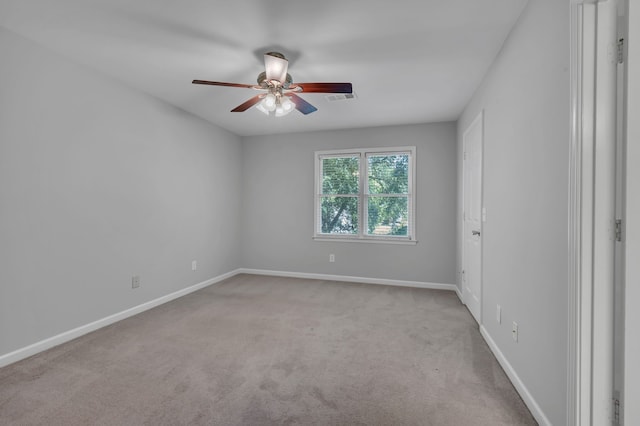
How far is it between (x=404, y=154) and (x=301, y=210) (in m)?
1.85

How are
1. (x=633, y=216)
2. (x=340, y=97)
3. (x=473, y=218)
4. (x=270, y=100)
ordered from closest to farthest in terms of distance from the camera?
(x=633, y=216) < (x=270, y=100) < (x=473, y=218) < (x=340, y=97)

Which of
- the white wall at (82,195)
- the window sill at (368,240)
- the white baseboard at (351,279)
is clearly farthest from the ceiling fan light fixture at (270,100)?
the white baseboard at (351,279)

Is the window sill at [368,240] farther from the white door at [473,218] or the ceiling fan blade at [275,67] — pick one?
the ceiling fan blade at [275,67]

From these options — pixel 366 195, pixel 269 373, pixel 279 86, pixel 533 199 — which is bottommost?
pixel 269 373

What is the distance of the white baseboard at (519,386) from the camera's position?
1566 millimetres

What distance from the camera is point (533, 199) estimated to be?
1.71m

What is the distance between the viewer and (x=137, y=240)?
10.7ft

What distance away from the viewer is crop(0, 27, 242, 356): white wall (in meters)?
2.22

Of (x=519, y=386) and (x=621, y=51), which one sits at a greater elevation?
(x=621, y=51)

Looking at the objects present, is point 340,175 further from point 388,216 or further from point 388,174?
point 388,216

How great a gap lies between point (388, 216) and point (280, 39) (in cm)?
305

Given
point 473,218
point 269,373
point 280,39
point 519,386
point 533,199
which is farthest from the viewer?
point 473,218

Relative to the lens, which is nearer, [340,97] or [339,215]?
[340,97]

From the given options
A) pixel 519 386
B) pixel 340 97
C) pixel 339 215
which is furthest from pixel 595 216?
pixel 339 215
